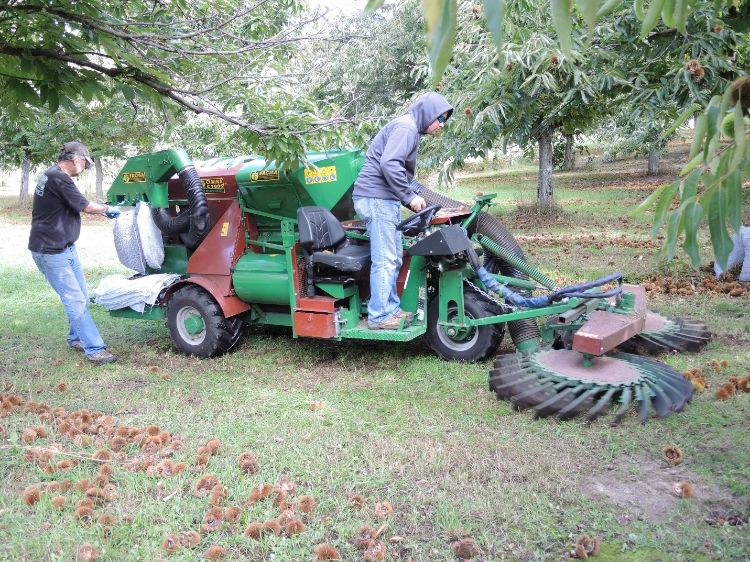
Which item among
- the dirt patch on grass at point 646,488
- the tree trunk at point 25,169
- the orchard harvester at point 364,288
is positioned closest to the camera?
the dirt patch on grass at point 646,488

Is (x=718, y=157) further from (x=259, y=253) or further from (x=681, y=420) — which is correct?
(x=259, y=253)

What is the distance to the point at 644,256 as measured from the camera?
9.81m

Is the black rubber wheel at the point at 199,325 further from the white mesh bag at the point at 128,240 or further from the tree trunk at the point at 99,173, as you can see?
the tree trunk at the point at 99,173

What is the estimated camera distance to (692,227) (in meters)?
1.56

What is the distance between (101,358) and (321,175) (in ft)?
8.77

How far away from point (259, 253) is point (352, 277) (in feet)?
3.58

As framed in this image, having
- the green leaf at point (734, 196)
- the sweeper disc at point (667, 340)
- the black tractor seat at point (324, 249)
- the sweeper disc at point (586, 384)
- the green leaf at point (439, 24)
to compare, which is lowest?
the sweeper disc at point (667, 340)

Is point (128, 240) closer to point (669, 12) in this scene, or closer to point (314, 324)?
point (314, 324)

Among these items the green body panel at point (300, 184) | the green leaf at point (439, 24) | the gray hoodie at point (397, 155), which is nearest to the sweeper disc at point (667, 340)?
the gray hoodie at point (397, 155)

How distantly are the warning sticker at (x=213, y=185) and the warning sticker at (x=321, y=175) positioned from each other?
Result: 1063 mm

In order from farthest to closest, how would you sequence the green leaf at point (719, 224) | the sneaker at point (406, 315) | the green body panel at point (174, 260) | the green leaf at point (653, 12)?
1. the green body panel at point (174, 260)
2. the sneaker at point (406, 315)
3. the green leaf at point (719, 224)
4. the green leaf at point (653, 12)

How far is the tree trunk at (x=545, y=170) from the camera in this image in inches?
629

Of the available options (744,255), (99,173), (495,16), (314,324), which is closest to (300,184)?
(314,324)

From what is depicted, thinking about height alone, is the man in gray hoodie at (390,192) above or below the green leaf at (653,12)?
below
